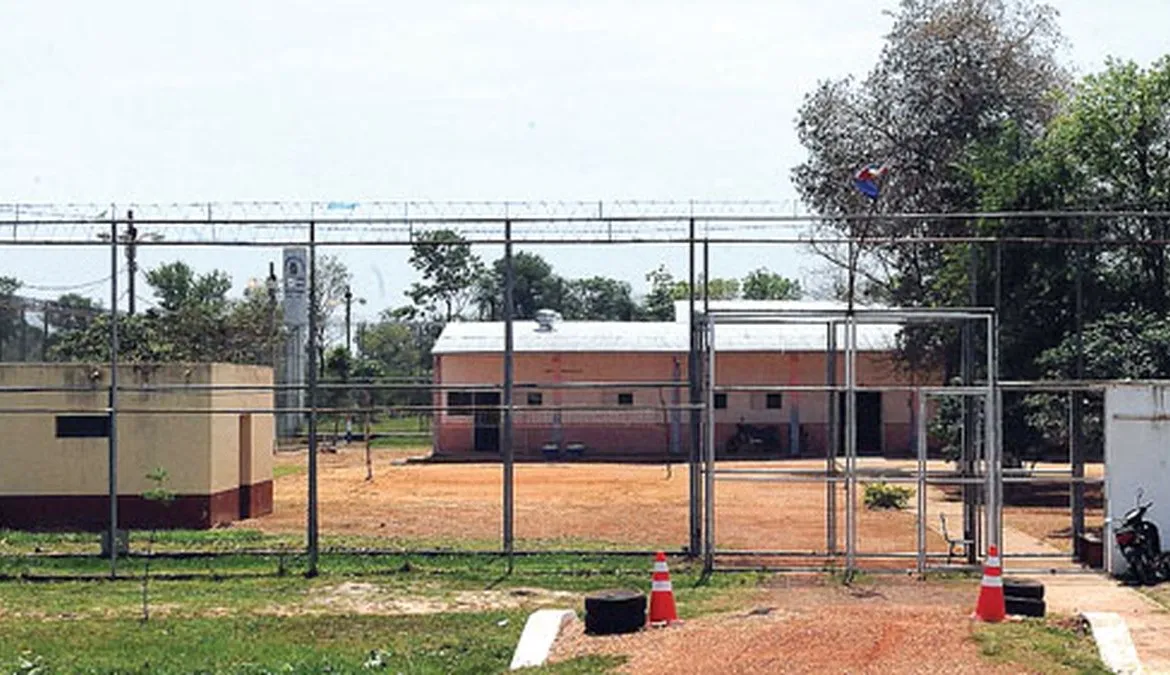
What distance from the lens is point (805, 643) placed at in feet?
41.8

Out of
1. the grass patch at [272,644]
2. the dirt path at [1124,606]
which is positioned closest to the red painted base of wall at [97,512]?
the grass patch at [272,644]

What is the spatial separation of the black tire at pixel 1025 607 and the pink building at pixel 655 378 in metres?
25.6

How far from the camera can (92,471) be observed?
25125 millimetres

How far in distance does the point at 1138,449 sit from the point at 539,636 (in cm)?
884

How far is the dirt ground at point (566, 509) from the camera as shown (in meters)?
24.2

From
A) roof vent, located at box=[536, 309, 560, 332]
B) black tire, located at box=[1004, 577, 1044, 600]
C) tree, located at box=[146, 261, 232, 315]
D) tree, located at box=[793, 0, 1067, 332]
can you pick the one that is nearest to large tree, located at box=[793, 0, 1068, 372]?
tree, located at box=[793, 0, 1067, 332]

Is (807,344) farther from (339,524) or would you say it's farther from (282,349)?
(339,524)

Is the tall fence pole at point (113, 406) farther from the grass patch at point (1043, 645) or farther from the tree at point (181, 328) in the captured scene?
the grass patch at point (1043, 645)

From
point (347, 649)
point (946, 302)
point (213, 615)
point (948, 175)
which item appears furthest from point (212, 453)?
point (948, 175)

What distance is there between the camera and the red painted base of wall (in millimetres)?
25094

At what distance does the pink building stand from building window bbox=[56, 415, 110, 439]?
15.3m

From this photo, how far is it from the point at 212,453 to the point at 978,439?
12221 mm

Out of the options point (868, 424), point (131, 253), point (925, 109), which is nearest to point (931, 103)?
point (925, 109)

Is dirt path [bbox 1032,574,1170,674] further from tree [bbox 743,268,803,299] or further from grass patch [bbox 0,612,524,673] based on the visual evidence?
tree [bbox 743,268,803,299]
